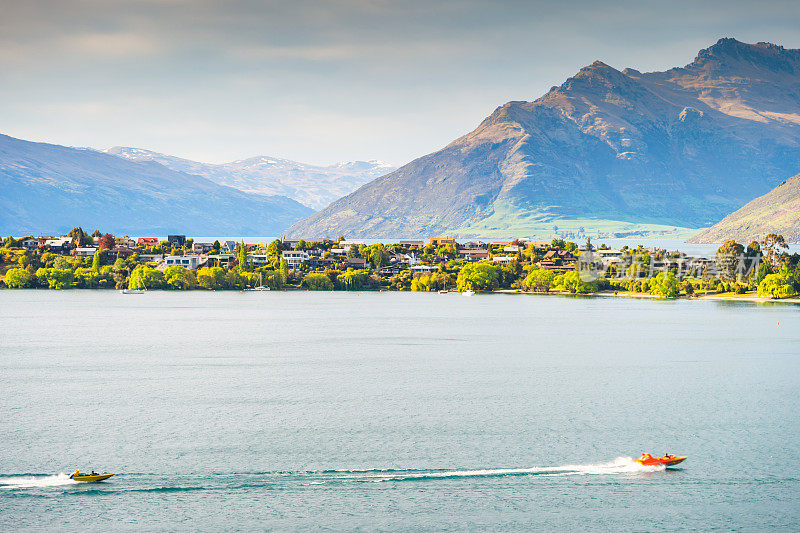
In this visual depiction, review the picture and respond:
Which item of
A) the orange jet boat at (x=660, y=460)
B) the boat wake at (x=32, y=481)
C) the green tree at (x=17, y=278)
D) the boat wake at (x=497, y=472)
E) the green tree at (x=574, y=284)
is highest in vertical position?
the green tree at (x=574, y=284)

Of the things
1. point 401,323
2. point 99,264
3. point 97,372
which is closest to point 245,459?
point 97,372

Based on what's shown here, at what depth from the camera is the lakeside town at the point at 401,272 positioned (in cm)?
15512

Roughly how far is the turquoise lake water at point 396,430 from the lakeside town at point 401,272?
72.4m

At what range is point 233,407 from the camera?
162 ft

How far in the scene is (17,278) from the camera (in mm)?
164500

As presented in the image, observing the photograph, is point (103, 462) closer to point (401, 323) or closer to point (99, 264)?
point (401, 323)

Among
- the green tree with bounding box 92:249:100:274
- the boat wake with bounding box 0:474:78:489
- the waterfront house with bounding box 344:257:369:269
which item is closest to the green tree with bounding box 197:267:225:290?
the green tree with bounding box 92:249:100:274

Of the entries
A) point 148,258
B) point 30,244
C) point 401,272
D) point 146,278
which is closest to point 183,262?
point 148,258

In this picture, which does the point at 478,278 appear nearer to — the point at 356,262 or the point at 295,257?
the point at 356,262

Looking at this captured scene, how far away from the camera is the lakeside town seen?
509ft

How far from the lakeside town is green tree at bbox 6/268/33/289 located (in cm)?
20

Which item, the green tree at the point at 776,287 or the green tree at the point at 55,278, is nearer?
the green tree at the point at 776,287

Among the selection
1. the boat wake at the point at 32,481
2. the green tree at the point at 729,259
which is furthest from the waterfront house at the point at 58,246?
the boat wake at the point at 32,481

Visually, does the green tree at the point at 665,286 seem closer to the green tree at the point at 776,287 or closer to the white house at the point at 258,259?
the green tree at the point at 776,287
